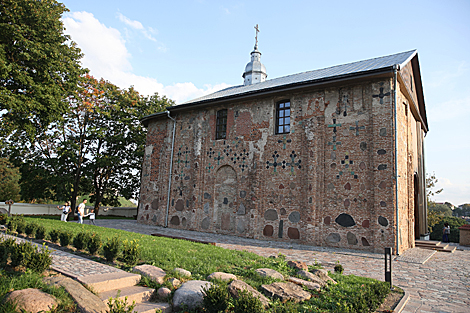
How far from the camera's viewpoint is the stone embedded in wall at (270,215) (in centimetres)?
1363

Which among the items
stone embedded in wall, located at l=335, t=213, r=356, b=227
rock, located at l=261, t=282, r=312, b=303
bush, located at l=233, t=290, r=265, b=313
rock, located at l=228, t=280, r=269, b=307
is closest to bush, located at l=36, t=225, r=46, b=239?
rock, located at l=228, t=280, r=269, b=307

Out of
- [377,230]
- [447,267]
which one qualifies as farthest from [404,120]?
[447,267]

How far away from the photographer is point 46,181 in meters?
20.9

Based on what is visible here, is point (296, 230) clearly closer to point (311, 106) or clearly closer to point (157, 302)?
point (311, 106)

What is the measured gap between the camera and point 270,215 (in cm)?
1377

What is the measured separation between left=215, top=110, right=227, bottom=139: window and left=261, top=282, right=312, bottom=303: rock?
1171 cm

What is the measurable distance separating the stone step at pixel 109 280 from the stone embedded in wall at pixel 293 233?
8989mm

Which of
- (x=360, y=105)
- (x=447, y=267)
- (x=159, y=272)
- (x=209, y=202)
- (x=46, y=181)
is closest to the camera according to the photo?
(x=159, y=272)

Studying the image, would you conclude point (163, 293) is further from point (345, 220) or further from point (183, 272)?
point (345, 220)

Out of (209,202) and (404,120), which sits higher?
(404,120)

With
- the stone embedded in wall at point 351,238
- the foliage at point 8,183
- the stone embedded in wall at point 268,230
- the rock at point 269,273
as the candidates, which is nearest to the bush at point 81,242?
the rock at point 269,273

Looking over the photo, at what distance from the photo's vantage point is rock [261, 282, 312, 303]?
15.7 feet

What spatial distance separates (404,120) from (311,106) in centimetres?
458

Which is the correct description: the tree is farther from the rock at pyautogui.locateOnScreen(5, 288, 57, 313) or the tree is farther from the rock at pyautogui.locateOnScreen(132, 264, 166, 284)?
the rock at pyautogui.locateOnScreen(5, 288, 57, 313)
